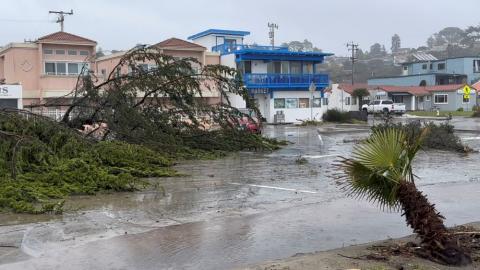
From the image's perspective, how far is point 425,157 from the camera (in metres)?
19.7

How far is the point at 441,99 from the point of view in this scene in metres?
80.2

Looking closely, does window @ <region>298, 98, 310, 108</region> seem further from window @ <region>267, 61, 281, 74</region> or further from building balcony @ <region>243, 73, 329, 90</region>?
window @ <region>267, 61, 281, 74</region>

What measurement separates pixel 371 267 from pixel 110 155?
9.55m

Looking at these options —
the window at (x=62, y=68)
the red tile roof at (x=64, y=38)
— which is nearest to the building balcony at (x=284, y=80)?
→ the red tile roof at (x=64, y=38)

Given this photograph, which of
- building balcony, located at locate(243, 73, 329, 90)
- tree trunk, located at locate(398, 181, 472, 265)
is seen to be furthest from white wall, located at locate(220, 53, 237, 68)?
tree trunk, located at locate(398, 181, 472, 265)

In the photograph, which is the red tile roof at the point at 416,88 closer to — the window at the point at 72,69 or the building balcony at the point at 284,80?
the building balcony at the point at 284,80

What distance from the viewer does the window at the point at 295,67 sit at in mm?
54594

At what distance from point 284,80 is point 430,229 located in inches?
1830

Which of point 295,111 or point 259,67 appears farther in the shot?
point 295,111

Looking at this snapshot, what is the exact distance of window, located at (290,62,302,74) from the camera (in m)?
54.6

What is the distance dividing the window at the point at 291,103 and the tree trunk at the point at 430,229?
4671 cm

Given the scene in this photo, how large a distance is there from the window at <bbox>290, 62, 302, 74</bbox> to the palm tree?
1908 inches

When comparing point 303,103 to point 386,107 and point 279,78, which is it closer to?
point 279,78

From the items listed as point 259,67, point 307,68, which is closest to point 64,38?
point 259,67
